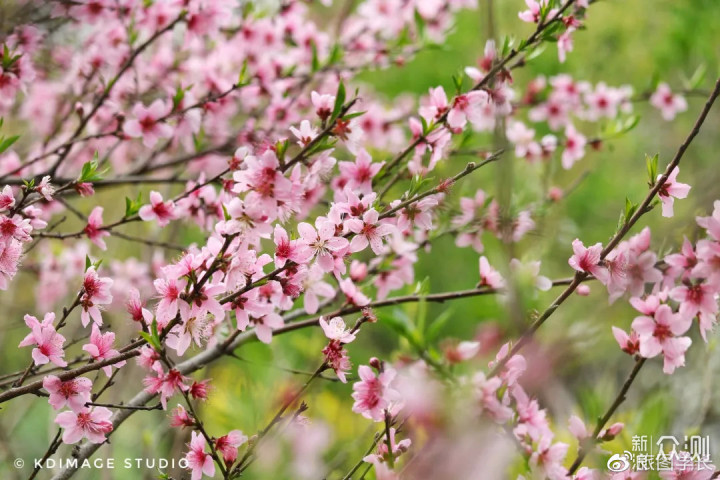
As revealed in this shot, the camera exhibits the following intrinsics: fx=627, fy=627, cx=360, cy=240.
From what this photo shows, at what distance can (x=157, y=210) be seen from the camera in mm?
1992

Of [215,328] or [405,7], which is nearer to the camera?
[215,328]

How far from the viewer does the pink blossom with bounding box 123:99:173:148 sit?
2.28 metres

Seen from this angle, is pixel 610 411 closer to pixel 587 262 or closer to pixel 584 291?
pixel 587 262

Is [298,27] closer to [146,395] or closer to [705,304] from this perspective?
[146,395]

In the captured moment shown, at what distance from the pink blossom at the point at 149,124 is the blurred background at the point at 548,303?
976mm

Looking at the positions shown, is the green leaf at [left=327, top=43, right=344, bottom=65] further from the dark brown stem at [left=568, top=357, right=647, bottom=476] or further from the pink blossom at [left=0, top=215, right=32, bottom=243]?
the dark brown stem at [left=568, top=357, right=647, bottom=476]

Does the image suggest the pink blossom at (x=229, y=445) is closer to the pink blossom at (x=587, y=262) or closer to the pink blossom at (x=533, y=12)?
the pink blossom at (x=587, y=262)

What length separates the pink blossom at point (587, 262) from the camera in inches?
61.1

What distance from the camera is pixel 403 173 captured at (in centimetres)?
217

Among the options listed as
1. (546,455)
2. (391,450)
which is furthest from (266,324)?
(546,455)

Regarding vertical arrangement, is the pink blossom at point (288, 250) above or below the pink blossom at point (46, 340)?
above

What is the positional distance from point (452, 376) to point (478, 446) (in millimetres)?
278

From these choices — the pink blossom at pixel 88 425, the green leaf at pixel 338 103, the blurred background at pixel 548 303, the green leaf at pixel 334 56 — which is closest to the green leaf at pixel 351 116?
the green leaf at pixel 338 103

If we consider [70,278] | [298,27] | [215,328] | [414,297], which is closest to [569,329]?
[414,297]
